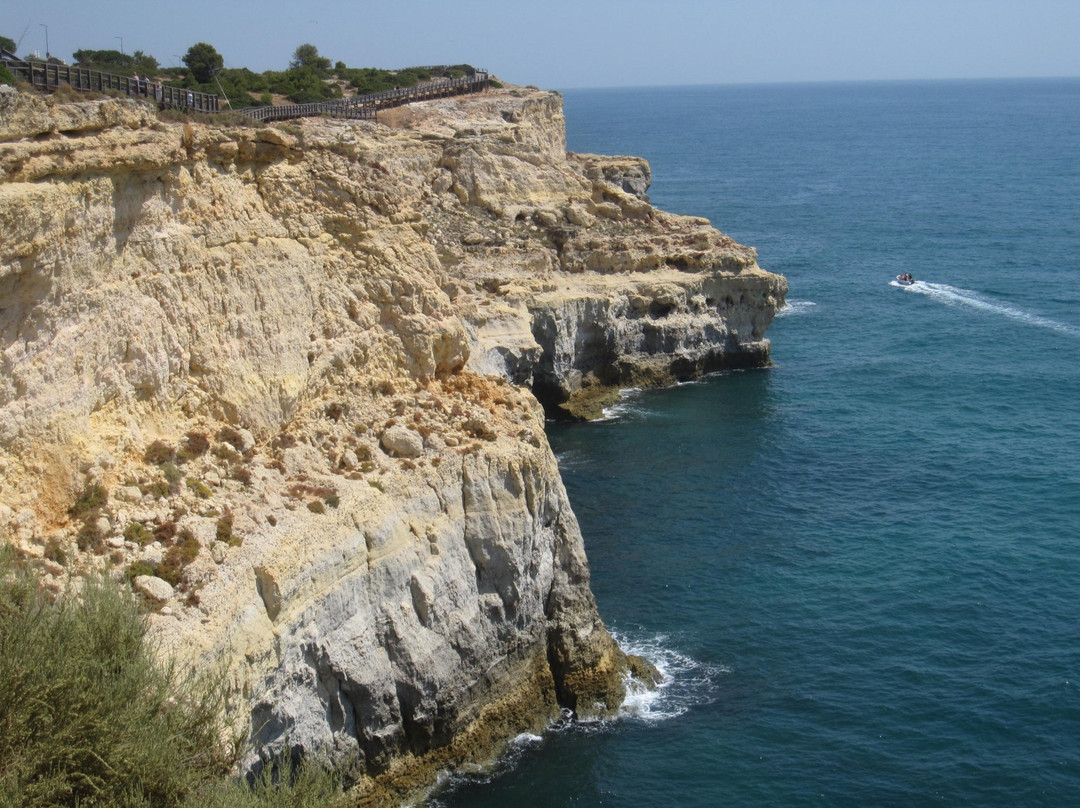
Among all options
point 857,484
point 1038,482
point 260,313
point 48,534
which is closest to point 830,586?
point 857,484

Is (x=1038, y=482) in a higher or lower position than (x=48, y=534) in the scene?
lower

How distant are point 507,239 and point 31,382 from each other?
44480 millimetres

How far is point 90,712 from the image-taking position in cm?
2081

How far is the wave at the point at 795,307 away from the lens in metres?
88.0

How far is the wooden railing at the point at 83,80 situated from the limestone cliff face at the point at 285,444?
3.35 m

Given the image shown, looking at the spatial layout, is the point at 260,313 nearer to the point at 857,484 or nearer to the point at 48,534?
the point at 48,534

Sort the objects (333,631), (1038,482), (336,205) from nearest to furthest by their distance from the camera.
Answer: (333,631), (336,205), (1038,482)

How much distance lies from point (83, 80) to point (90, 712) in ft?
62.7

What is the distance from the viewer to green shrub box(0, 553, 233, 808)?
20109 millimetres

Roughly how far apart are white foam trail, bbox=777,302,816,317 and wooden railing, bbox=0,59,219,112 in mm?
56710

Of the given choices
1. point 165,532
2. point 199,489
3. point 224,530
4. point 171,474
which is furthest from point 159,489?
point 224,530

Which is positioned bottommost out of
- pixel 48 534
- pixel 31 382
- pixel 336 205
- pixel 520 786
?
pixel 520 786

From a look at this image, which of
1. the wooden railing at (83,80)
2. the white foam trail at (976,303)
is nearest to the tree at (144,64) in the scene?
the wooden railing at (83,80)

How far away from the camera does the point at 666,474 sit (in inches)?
2239
